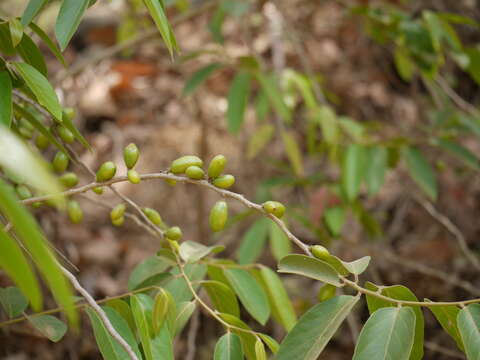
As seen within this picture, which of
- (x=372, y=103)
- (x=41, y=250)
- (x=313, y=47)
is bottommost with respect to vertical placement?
(x=372, y=103)

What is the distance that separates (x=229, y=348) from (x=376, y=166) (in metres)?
1.09

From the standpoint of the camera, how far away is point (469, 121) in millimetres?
1826

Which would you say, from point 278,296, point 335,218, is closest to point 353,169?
point 335,218

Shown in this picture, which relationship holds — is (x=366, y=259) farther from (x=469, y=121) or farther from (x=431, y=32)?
(x=469, y=121)

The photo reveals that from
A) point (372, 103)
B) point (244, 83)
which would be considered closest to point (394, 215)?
point (372, 103)

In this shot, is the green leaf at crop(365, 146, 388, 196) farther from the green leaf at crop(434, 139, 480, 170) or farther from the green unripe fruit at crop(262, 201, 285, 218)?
the green unripe fruit at crop(262, 201, 285, 218)

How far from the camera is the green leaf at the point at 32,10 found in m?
0.77

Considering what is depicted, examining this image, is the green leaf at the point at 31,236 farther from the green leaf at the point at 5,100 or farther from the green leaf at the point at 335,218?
the green leaf at the point at 335,218

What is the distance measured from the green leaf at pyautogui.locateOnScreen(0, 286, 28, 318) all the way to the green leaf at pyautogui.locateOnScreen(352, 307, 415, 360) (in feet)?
1.81

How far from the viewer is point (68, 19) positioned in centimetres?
78

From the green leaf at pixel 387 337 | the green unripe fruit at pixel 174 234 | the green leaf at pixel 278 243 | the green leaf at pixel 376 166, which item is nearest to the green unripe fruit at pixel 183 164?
the green unripe fruit at pixel 174 234

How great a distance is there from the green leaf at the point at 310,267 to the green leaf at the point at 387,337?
75 millimetres

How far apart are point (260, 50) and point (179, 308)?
281cm

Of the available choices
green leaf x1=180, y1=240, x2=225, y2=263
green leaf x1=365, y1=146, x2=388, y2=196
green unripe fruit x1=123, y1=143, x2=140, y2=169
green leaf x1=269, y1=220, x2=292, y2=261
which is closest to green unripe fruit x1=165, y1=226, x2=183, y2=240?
green leaf x1=180, y1=240, x2=225, y2=263
